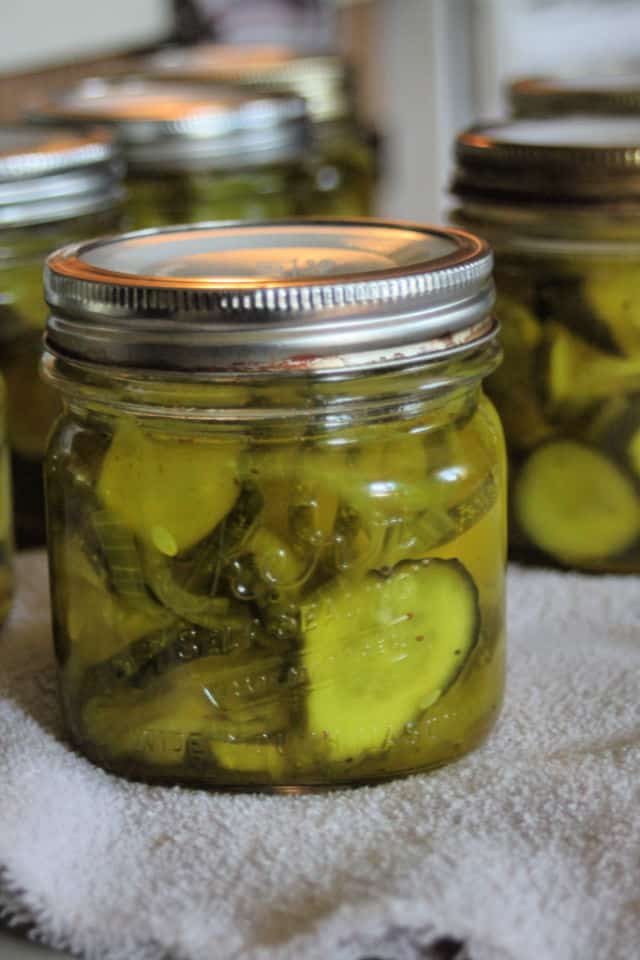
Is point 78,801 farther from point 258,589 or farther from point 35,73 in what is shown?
point 35,73

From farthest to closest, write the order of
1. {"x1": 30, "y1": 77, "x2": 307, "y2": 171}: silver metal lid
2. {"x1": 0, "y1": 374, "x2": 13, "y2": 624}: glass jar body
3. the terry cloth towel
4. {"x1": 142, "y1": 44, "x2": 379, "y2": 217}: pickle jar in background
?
1. {"x1": 142, "y1": 44, "x2": 379, "y2": 217}: pickle jar in background
2. {"x1": 30, "y1": 77, "x2": 307, "y2": 171}: silver metal lid
3. {"x1": 0, "y1": 374, "x2": 13, "y2": 624}: glass jar body
4. the terry cloth towel

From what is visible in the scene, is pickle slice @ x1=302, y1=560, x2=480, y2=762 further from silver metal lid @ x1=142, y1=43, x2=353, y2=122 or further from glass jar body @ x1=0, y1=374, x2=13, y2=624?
silver metal lid @ x1=142, y1=43, x2=353, y2=122

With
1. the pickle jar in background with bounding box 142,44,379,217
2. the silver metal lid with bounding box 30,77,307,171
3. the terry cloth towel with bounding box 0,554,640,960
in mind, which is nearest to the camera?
the terry cloth towel with bounding box 0,554,640,960

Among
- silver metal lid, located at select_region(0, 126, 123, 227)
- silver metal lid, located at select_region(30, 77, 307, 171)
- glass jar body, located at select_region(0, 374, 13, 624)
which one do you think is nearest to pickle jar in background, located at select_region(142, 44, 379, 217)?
silver metal lid, located at select_region(30, 77, 307, 171)

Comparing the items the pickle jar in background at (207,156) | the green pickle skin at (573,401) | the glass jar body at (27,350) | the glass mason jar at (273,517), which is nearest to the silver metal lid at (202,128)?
the pickle jar in background at (207,156)

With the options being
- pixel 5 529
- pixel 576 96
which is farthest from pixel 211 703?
pixel 576 96
